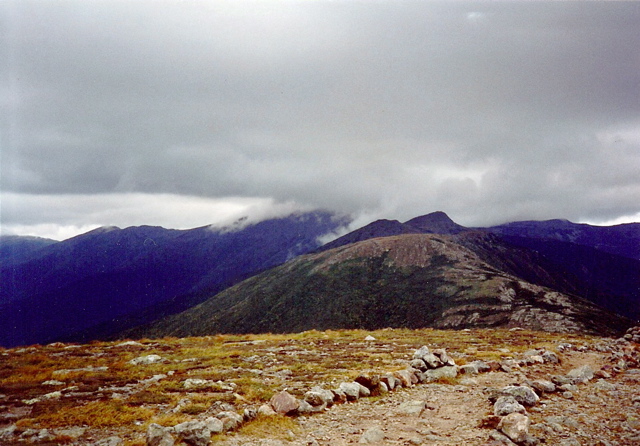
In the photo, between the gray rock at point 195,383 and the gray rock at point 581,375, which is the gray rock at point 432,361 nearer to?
the gray rock at point 581,375

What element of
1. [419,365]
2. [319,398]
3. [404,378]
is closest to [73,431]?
[319,398]

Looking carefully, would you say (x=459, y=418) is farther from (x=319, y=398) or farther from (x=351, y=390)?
(x=319, y=398)

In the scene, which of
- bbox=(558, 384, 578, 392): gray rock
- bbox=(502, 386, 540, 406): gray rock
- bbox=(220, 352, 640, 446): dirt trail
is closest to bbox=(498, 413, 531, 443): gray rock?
bbox=(220, 352, 640, 446): dirt trail

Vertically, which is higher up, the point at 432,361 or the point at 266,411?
the point at 266,411

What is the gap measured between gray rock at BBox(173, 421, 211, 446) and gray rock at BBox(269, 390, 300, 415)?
9.72 ft

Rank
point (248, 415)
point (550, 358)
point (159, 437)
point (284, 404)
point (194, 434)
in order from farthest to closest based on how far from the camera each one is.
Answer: point (550, 358) < point (284, 404) < point (248, 415) < point (194, 434) < point (159, 437)

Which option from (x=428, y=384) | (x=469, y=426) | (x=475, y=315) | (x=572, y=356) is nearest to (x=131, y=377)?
(x=428, y=384)

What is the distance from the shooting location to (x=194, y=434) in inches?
413

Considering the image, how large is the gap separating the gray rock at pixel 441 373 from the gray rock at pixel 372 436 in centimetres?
721

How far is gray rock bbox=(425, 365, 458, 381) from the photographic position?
18.0 meters

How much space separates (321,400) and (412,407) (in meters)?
3.36

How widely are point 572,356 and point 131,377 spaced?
26518 millimetres

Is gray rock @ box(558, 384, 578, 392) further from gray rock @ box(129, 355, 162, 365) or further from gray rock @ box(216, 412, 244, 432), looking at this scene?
gray rock @ box(129, 355, 162, 365)

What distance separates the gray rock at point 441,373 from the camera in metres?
18.0
